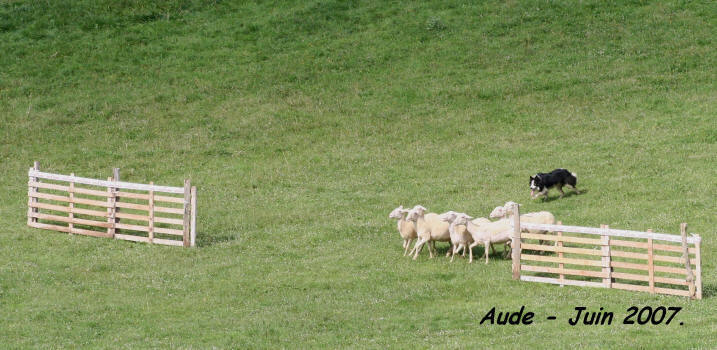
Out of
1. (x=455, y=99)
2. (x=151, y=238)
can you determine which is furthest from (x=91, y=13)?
(x=151, y=238)

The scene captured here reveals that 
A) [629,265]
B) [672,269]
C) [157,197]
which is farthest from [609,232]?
[157,197]

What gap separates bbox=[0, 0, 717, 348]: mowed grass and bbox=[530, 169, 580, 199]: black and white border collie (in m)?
0.71

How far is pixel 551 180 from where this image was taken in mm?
31500

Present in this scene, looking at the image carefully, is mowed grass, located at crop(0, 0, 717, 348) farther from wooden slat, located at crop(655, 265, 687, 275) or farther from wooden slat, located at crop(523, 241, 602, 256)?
wooden slat, located at crop(523, 241, 602, 256)

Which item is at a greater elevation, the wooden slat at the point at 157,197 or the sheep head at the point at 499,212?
the wooden slat at the point at 157,197

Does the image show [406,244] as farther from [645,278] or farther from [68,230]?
[68,230]

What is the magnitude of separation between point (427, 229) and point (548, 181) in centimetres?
712

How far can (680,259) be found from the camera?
858 inches

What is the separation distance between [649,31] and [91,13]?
3073 cm

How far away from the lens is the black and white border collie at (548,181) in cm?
3152

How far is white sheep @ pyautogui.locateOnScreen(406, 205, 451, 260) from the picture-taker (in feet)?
85.0

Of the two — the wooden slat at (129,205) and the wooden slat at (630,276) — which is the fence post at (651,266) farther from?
the wooden slat at (129,205)

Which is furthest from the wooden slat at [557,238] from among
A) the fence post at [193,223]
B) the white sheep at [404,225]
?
the fence post at [193,223]

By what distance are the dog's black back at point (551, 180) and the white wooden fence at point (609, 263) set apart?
6.35 m
